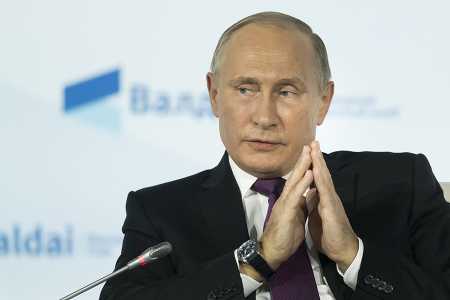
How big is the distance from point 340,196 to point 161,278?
0.51 m

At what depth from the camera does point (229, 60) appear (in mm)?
2086

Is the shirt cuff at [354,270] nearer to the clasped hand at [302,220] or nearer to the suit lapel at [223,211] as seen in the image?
the clasped hand at [302,220]

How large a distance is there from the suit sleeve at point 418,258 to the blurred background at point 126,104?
4.60 feet

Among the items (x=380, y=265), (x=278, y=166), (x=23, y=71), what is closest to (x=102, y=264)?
(x=23, y=71)

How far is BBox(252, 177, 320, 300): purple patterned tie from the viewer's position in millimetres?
1906

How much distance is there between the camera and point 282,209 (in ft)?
6.01

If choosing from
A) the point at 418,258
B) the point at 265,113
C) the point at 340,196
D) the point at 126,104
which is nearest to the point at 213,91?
the point at 265,113

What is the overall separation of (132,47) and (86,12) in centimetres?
26

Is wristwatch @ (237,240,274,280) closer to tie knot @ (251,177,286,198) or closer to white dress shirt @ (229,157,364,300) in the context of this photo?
white dress shirt @ (229,157,364,300)

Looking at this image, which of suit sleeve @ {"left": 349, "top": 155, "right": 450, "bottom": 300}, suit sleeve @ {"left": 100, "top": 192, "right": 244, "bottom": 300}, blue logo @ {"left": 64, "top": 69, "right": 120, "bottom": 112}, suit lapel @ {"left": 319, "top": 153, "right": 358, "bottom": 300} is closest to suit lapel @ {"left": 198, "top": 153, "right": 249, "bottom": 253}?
suit sleeve @ {"left": 100, "top": 192, "right": 244, "bottom": 300}

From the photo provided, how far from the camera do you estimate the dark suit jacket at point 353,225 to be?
6.06ft

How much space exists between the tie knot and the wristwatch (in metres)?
0.23

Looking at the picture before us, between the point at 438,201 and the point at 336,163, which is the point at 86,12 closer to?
the point at 336,163

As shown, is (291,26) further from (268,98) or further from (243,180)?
(243,180)
